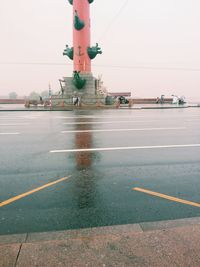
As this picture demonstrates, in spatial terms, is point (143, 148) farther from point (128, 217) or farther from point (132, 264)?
point (132, 264)

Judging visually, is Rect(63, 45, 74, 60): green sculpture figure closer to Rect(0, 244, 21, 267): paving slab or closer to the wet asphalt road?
the wet asphalt road

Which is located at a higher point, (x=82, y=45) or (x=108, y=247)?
(x=82, y=45)

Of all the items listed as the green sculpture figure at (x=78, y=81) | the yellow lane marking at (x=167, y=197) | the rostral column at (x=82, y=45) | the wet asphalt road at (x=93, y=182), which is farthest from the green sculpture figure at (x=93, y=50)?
the yellow lane marking at (x=167, y=197)

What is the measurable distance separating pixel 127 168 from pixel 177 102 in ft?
149

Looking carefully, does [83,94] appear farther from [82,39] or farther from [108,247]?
[108,247]

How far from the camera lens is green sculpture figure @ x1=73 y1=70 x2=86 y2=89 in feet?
105

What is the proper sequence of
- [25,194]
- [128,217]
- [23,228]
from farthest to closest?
[25,194], [128,217], [23,228]

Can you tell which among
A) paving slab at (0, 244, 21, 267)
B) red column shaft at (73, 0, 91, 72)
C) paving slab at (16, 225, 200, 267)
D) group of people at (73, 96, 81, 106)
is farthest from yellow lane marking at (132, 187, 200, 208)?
red column shaft at (73, 0, 91, 72)

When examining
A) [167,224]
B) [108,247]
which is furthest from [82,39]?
[108,247]

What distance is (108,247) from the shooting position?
2650 mm

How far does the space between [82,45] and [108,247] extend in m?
33.2

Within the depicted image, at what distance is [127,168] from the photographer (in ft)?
18.5

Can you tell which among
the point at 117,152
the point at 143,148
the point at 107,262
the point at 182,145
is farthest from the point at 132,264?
the point at 182,145

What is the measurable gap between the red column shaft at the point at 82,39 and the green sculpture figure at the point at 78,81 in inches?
62.6
